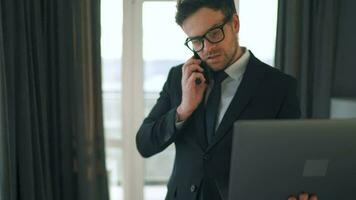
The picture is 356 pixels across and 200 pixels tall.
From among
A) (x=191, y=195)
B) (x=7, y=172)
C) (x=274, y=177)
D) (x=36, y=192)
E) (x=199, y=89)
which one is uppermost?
(x=199, y=89)

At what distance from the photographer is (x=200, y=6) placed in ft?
3.58

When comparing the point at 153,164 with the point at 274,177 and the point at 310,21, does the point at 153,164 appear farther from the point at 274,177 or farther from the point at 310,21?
the point at 274,177

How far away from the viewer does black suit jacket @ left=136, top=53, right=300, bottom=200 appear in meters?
1.06

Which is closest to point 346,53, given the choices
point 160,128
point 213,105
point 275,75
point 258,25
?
point 258,25

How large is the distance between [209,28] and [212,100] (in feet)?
0.75

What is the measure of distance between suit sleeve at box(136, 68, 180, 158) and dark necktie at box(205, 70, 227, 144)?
0.35 feet

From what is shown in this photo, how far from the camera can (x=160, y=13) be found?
2637 mm

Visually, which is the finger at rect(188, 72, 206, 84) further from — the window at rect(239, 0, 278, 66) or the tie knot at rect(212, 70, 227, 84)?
the window at rect(239, 0, 278, 66)

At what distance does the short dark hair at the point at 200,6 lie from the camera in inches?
42.8

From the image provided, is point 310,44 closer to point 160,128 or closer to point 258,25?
point 258,25

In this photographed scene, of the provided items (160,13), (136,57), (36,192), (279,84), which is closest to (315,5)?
(160,13)

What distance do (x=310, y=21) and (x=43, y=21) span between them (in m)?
1.82

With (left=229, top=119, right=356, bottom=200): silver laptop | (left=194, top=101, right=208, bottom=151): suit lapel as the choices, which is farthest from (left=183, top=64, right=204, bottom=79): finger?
(left=229, top=119, right=356, bottom=200): silver laptop

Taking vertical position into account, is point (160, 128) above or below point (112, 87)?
above
